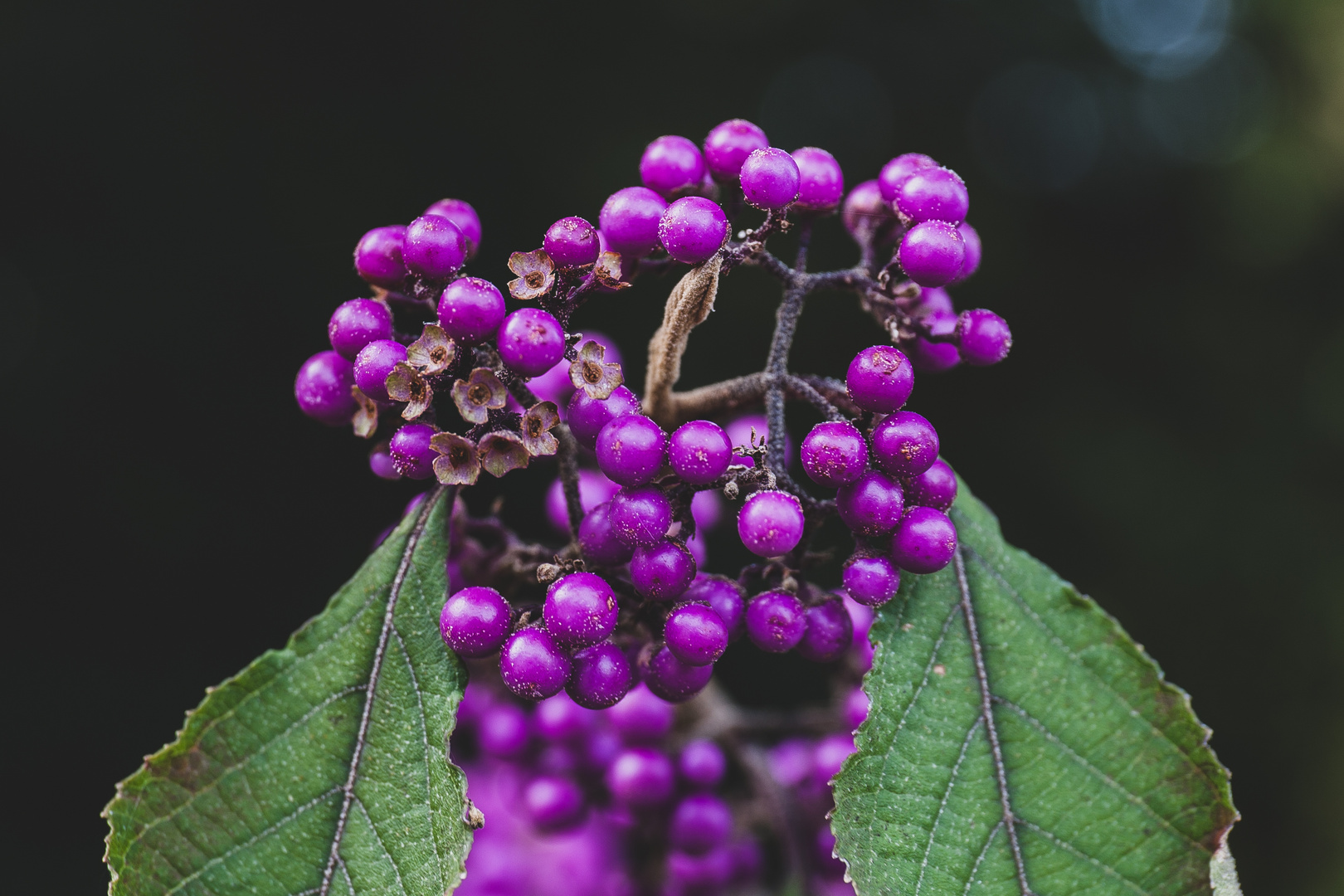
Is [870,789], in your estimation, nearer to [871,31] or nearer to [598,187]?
[598,187]

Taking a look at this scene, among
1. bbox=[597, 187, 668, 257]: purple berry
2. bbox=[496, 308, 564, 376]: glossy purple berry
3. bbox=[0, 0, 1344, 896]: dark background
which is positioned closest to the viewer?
bbox=[496, 308, 564, 376]: glossy purple berry

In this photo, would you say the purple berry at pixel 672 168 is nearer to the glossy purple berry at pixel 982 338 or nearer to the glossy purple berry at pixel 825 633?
the glossy purple berry at pixel 982 338

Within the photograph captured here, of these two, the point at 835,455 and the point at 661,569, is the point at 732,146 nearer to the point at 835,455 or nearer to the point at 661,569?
the point at 835,455

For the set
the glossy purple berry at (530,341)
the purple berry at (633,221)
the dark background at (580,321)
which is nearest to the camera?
the glossy purple berry at (530,341)

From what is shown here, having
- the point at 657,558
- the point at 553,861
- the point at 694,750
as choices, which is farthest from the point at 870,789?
the point at 553,861

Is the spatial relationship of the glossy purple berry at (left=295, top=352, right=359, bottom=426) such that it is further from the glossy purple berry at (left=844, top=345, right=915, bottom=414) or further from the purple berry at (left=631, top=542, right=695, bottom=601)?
the glossy purple berry at (left=844, top=345, right=915, bottom=414)

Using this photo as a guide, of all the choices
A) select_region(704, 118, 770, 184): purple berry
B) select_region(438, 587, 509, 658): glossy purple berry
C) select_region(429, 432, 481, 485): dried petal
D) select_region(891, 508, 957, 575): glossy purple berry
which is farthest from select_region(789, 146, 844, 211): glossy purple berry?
select_region(438, 587, 509, 658): glossy purple berry

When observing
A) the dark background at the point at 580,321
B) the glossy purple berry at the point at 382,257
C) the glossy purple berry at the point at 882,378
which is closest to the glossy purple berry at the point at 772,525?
the glossy purple berry at the point at 882,378
